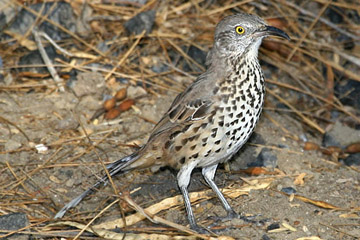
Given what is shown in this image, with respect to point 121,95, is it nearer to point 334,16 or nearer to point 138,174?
point 138,174

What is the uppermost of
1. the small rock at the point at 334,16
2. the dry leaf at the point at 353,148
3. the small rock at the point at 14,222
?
the small rock at the point at 334,16

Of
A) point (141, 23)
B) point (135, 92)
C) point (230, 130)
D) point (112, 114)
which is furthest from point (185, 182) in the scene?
point (141, 23)

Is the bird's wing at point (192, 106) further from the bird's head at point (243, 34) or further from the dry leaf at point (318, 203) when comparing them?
the dry leaf at point (318, 203)

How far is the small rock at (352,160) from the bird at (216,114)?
1.53m

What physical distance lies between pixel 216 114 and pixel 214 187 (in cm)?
72

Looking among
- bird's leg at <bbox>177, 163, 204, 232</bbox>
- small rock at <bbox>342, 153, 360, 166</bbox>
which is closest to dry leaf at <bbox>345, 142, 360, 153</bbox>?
small rock at <bbox>342, 153, 360, 166</bbox>

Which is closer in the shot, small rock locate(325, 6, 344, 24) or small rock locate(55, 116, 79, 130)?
small rock locate(55, 116, 79, 130)

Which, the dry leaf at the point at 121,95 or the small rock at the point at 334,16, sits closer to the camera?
the dry leaf at the point at 121,95

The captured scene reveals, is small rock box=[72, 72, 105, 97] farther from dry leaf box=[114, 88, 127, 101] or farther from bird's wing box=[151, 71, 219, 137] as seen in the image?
bird's wing box=[151, 71, 219, 137]

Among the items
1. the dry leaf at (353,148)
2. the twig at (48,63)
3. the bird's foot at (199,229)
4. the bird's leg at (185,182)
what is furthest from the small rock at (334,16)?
the bird's foot at (199,229)

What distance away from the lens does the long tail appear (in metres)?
4.71

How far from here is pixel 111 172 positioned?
4961mm

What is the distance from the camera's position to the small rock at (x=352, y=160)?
18.9 feet

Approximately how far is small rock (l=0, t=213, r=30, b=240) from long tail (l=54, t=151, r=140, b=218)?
344 mm
